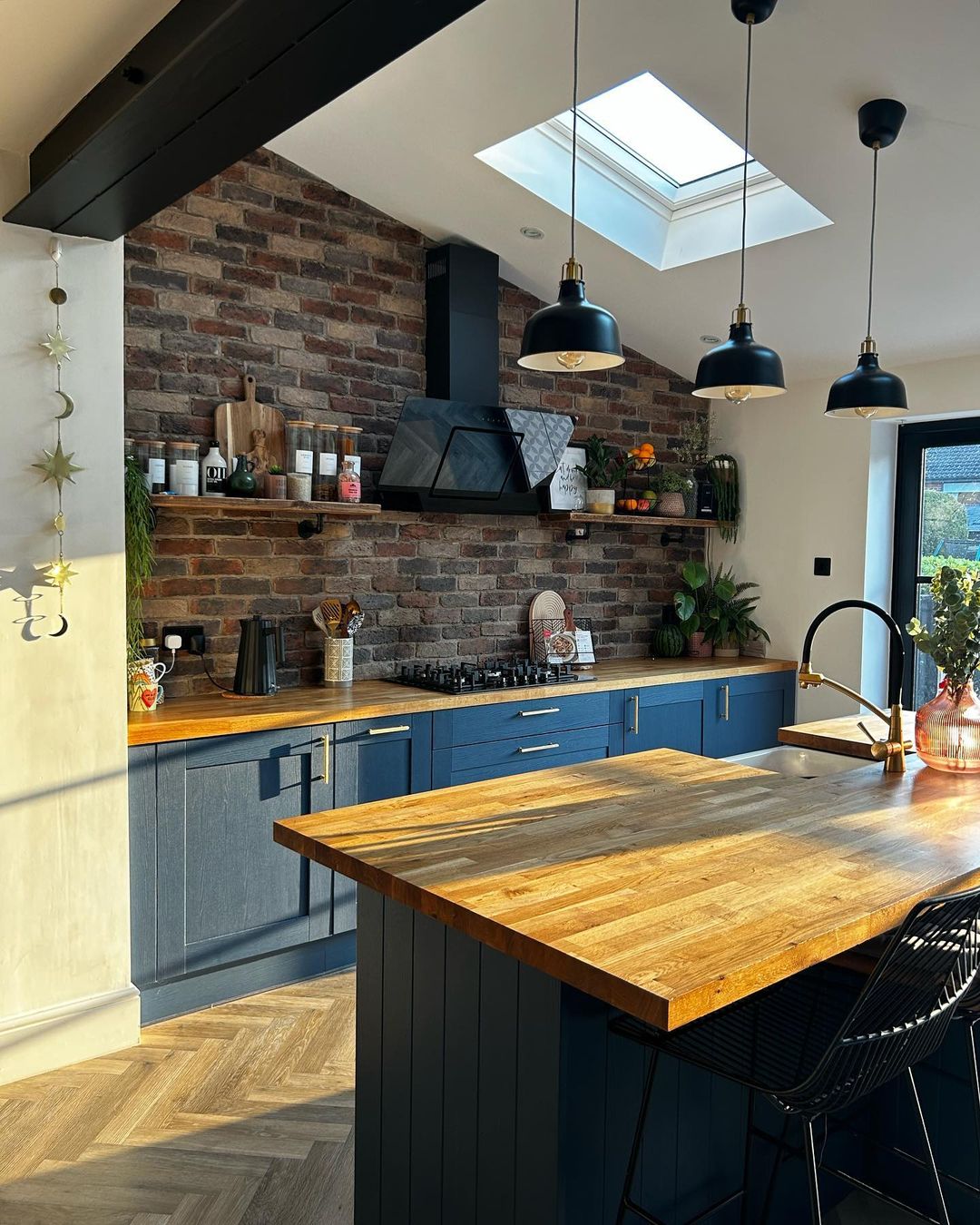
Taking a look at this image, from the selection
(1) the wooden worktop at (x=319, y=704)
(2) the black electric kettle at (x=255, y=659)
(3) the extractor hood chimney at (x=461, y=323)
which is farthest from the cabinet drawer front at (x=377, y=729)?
(3) the extractor hood chimney at (x=461, y=323)

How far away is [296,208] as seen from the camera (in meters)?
4.04

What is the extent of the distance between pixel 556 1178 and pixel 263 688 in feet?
7.96

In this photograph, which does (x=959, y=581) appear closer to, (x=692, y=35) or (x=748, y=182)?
(x=692, y=35)

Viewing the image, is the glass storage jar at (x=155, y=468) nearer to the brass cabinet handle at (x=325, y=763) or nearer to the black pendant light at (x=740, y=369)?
the brass cabinet handle at (x=325, y=763)

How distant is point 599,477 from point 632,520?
10.3 inches

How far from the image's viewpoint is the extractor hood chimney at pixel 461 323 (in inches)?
173

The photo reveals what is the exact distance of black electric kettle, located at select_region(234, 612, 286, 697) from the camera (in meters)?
3.77

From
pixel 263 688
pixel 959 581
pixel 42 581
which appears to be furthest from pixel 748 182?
pixel 42 581

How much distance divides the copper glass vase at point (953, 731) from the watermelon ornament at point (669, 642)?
8.63 feet

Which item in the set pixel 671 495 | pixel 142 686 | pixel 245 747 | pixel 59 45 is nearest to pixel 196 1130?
pixel 245 747

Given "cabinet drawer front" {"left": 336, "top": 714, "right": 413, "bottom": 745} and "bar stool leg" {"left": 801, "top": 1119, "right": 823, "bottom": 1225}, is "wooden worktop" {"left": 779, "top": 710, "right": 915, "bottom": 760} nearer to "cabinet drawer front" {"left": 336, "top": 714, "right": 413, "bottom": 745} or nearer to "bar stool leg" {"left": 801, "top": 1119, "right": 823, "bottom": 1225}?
"cabinet drawer front" {"left": 336, "top": 714, "right": 413, "bottom": 745}

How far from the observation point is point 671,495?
5234 mm

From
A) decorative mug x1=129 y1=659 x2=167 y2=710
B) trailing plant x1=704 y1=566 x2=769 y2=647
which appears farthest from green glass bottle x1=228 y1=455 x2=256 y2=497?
trailing plant x1=704 y1=566 x2=769 y2=647

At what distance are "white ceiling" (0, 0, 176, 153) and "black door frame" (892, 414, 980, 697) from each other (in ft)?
13.1
